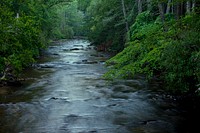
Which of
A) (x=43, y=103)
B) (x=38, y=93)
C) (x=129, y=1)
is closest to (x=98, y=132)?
(x=43, y=103)

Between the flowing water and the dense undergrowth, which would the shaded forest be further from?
the flowing water

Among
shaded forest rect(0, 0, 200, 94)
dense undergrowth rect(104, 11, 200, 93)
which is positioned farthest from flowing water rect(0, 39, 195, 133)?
dense undergrowth rect(104, 11, 200, 93)

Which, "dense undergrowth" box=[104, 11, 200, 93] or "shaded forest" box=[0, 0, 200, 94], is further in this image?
"shaded forest" box=[0, 0, 200, 94]

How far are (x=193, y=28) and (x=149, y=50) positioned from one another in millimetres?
2308

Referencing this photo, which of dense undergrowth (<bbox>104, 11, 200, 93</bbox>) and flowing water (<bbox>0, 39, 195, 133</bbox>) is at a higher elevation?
dense undergrowth (<bbox>104, 11, 200, 93</bbox>)

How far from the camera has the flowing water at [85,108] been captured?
34.4 feet

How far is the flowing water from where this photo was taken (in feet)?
34.4

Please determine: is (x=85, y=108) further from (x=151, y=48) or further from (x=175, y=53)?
(x=175, y=53)

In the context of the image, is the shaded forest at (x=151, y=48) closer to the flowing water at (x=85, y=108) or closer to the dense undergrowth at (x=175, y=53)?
the dense undergrowth at (x=175, y=53)

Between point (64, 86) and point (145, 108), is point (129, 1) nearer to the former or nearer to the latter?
point (64, 86)

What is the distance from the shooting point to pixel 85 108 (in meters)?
12.8

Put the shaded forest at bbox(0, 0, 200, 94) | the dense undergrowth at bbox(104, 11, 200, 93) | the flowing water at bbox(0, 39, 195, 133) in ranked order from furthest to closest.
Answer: the flowing water at bbox(0, 39, 195, 133), the shaded forest at bbox(0, 0, 200, 94), the dense undergrowth at bbox(104, 11, 200, 93)

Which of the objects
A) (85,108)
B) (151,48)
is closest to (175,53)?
(151,48)

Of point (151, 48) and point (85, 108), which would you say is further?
point (85, 108)
